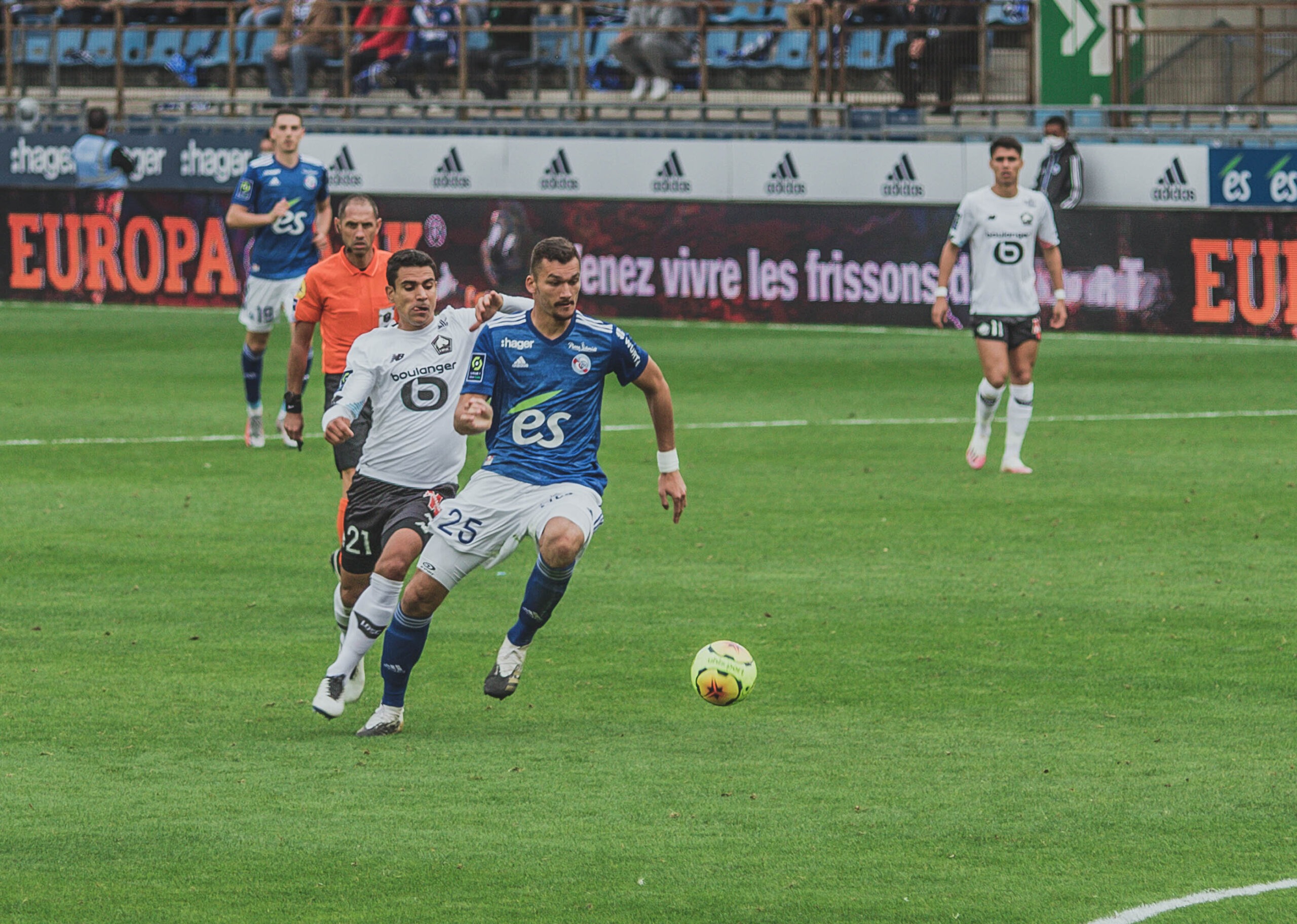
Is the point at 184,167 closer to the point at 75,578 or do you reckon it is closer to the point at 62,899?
the point at 75,578

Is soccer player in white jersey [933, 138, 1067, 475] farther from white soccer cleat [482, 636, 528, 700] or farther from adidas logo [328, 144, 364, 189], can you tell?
adidas logo [328, 144, 364, 189]

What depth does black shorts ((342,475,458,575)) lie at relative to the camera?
896 centimetres

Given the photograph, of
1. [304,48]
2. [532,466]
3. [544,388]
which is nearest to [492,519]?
[532,466]

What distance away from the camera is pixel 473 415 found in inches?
316

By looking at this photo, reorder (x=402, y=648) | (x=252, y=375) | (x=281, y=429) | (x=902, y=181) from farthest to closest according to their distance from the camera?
(x=902, y=181) → (x=281, y=429) → (x=252, y=375) → (x=402, y=648)

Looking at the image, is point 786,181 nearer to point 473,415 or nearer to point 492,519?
point 492,519

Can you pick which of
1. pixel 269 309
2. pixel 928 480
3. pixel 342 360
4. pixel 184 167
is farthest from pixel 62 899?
pixel 184 167

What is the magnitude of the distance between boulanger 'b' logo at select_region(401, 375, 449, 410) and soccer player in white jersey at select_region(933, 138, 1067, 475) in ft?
23.8

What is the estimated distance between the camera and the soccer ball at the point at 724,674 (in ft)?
27.2

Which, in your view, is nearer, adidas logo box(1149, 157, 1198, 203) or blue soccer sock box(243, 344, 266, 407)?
blue soccer sock box(243, 344, 266, 407)

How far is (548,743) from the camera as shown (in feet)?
26.7

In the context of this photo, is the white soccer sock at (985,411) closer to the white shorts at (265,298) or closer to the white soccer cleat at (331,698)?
the white shorts at (265,298)

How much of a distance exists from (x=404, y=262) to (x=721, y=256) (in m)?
18.9

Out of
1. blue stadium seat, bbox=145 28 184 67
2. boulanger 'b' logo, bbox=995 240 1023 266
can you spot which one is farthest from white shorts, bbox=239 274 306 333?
blue stadium seat, bbox=145 28 184 67
